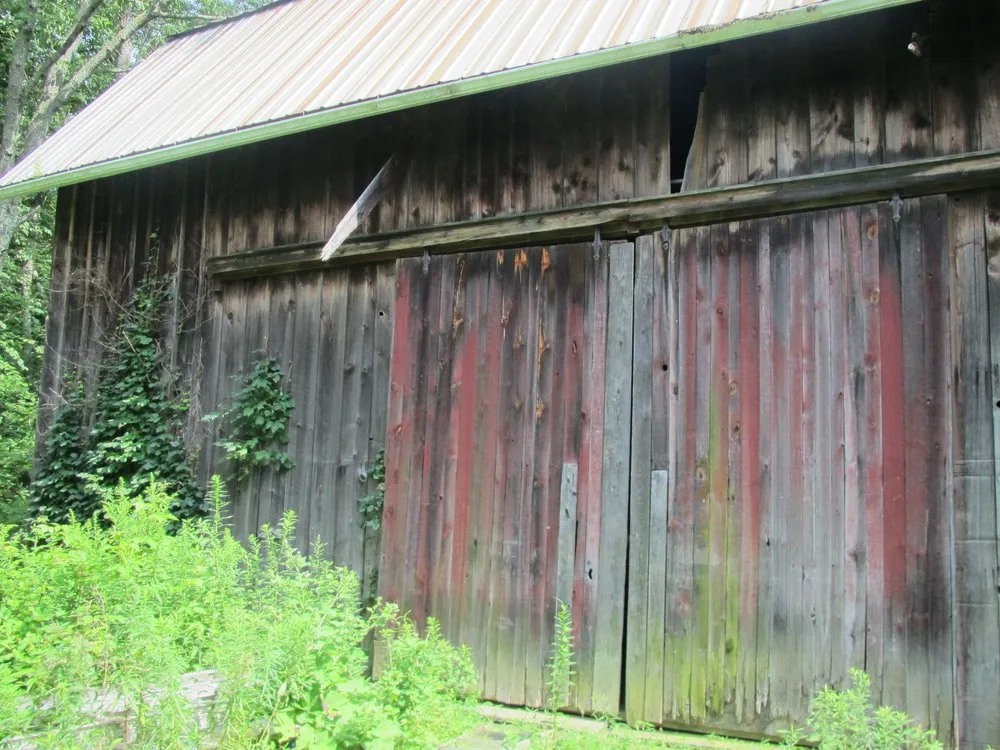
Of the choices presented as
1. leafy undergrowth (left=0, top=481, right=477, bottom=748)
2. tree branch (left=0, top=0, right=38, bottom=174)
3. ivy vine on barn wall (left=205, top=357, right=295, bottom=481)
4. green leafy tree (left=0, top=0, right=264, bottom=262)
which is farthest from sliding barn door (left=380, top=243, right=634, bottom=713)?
tree branch (left=0, top=0, right=38, bottom=174)

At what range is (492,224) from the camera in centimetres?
536

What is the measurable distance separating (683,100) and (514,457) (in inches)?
109

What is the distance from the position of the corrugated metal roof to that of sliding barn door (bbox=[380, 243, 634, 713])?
3.78 ft

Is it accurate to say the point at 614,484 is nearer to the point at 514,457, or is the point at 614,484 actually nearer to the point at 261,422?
the point at 514,457

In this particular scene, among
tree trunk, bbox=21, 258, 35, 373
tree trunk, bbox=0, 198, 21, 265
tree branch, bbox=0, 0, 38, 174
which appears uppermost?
tree branch, bbox=0, 0, 38, 174

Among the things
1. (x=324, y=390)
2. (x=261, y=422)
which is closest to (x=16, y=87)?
(x=261, y=422)

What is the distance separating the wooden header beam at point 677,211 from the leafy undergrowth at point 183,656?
236cm

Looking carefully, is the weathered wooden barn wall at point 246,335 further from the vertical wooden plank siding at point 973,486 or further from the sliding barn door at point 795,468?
the vertical wooden plank siding at point 973,486

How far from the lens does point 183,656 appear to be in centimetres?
382

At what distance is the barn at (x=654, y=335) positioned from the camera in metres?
4.07

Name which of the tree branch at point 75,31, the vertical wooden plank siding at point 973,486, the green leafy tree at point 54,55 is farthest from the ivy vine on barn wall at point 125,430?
the tree branch at point 75,31

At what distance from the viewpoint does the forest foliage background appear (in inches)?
449

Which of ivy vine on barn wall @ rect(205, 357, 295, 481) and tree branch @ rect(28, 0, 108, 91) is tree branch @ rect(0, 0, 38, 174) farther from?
ivy vine on barn wall @ rect(205, 357, 295, 481)

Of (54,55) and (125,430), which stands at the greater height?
(54,55)
